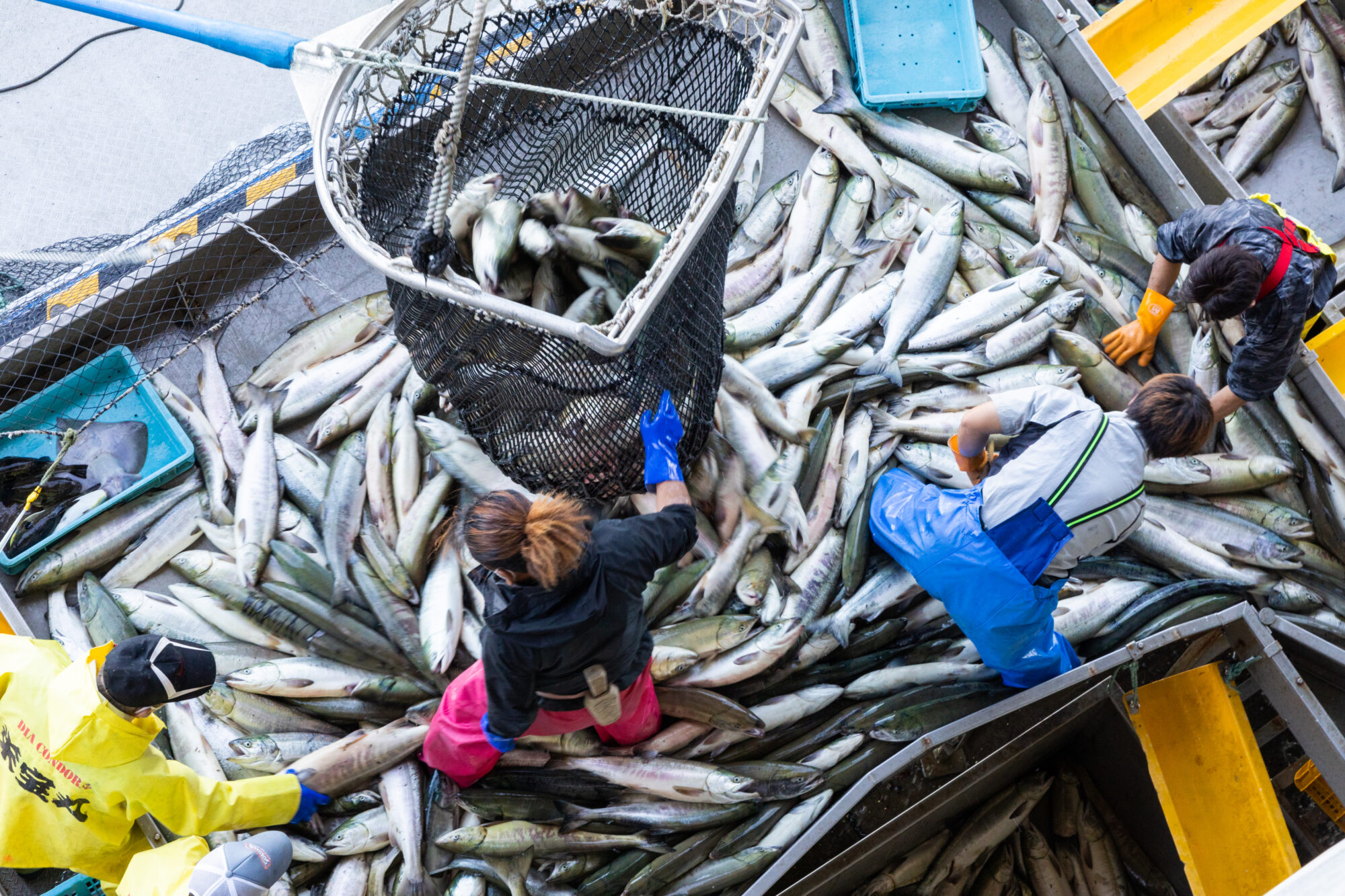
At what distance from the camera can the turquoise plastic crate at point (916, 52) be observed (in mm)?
4176

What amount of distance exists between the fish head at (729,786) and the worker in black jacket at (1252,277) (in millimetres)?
2152

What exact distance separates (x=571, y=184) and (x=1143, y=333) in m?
2.21

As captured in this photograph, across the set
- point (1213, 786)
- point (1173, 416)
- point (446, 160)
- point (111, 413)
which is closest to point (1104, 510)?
point (1173, 416)

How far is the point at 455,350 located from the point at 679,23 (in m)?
1.35

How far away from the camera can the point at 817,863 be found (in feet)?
9.81

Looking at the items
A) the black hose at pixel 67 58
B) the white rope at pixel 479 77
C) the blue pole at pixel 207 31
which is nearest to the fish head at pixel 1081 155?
the white rope at pixel 479 77

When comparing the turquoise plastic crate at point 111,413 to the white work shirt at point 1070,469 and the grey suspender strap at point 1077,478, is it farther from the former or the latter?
the grey suspender strap at point 1077,478

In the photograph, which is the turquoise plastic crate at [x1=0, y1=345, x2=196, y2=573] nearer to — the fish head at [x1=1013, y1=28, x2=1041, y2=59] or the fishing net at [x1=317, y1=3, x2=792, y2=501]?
the fishing net at [x1=317, y1=3, x2=792, y2=501]

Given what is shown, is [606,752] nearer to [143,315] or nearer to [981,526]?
[981,526]

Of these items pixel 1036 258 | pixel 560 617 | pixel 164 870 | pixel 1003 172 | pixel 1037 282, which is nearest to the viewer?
pixel 560 617

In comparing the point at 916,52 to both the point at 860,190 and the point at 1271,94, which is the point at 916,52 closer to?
the point at 860,190

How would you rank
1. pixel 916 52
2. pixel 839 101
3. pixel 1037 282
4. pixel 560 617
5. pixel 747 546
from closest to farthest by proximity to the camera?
pixel 560 617 < pixel 747 546 < pixel 1037 282 < pixel 839 101 < pixel 916 52

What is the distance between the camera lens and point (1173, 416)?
8.82 feet

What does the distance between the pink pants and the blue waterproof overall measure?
0.95 m
